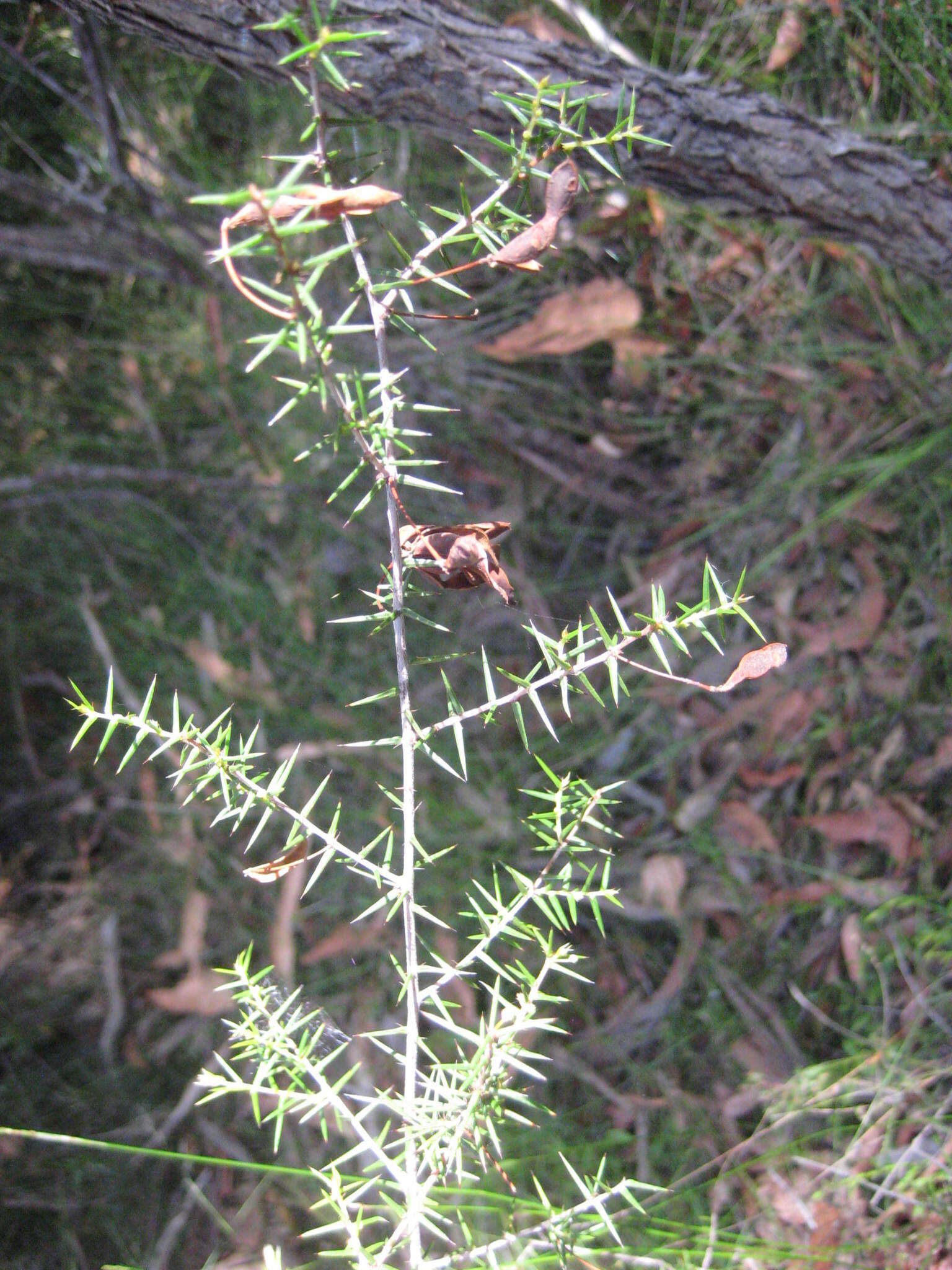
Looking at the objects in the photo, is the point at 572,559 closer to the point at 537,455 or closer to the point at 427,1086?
the point at 537,455

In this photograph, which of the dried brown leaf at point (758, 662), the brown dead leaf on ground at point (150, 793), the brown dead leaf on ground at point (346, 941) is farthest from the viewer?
the brown dead leaf on ground at point (150, 793)

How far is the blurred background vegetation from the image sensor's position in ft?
5.32

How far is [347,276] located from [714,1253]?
6.06ft

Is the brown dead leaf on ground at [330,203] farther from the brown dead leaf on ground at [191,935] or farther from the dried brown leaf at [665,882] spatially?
the brown dead leaf on ground at [191,935]

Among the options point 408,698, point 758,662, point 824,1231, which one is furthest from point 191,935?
point 758,662

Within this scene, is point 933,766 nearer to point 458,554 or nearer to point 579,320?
point 579,320

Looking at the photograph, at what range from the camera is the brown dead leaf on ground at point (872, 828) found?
1718 millimetres

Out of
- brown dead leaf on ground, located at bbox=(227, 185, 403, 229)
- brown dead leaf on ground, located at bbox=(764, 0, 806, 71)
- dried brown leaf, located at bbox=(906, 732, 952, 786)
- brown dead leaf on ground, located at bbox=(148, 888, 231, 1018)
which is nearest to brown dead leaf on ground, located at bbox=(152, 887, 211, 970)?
brown dead leaf on ground, located at bbox=(148, 888, 231, 1018)

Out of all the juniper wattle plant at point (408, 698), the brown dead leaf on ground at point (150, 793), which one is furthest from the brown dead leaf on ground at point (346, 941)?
the juniper wattle plant at point (408, 698)

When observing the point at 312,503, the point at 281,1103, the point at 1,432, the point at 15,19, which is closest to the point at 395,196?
the point at 281,1103

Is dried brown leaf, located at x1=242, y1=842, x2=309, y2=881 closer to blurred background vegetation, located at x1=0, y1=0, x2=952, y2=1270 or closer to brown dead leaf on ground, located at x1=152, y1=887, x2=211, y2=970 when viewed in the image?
blurred background vegetation, located at x1=0, y1=0, x2=952, y2=1270

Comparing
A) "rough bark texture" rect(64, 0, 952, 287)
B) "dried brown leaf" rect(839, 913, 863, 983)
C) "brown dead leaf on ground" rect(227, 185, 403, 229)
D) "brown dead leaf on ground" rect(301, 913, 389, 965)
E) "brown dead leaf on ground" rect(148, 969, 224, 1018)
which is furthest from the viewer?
"brown dead leaf on ground" rect(148, 969, 224, 1018)

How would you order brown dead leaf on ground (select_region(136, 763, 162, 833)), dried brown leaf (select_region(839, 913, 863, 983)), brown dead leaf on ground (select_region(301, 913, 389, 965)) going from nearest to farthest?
dried brown leaf (select_region(839, 913, 863, 983)) < brown dead leaf on ground (select_region(301, 913, 389, 965)) < brown dead leaf on ground (select_region(136, 763, 162, 833))

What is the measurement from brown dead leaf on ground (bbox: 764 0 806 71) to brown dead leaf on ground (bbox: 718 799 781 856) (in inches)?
53.7
